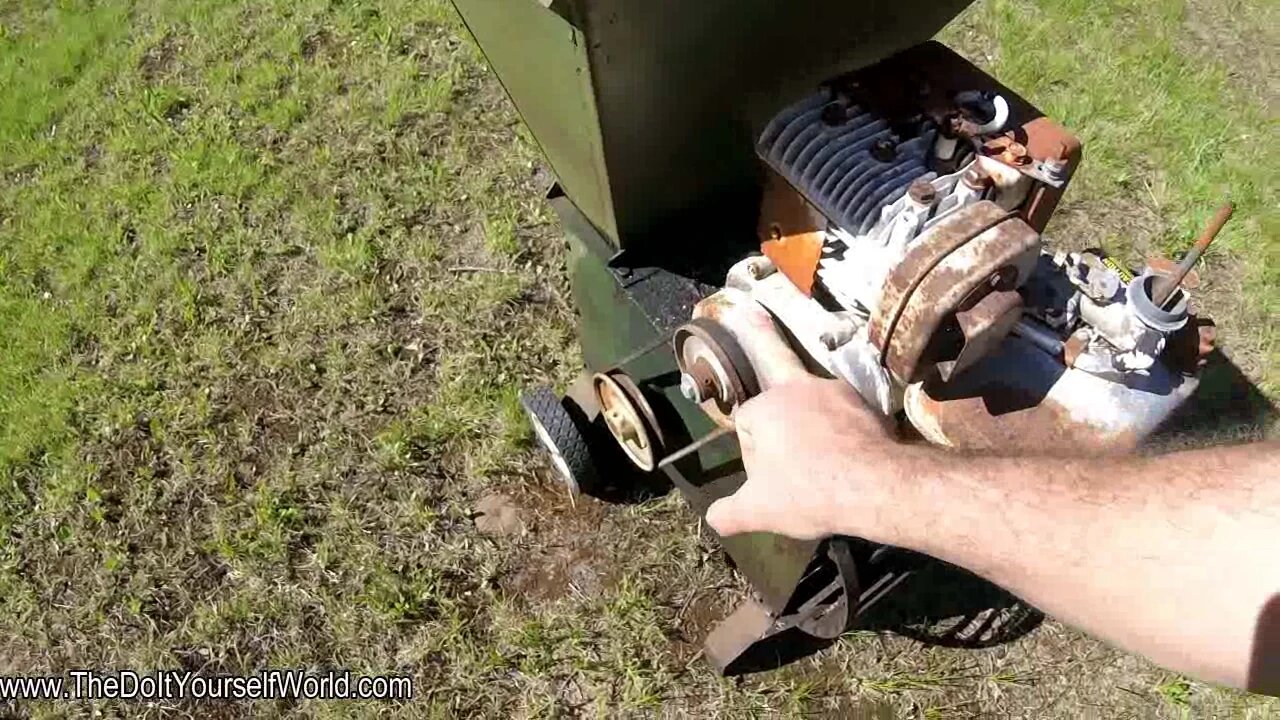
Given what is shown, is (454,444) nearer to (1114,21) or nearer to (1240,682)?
(1240,682)

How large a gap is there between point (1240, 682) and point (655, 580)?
1.28 meters

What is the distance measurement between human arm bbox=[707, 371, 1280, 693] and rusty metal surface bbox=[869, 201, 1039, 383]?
0.11 meters

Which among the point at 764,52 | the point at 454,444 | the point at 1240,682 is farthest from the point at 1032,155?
the point at 454,444

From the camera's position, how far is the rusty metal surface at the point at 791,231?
129cm

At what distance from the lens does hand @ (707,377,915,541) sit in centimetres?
103

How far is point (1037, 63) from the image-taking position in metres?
2.85

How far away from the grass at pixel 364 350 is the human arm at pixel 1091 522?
1.01 m

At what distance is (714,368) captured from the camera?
4.11 feet

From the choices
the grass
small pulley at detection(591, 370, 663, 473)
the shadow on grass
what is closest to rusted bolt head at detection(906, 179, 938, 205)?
small pulley at detection(591, 370, 663, 473)

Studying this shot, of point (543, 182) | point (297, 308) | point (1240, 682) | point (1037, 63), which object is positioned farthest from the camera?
point (1037, 63)

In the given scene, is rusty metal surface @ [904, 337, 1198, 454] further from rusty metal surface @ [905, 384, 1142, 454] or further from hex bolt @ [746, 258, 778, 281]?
hex bolt @ [746, 258, 778, 281]

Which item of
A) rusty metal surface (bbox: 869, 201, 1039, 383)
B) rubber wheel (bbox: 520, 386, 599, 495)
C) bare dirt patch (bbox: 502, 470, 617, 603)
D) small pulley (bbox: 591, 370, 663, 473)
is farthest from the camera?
bare dirt patch (bbox: 502, 470, 617, 603)

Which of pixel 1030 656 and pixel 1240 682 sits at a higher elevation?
pixel 1240 682

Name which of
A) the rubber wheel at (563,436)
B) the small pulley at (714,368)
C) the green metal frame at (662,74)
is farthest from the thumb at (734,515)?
the rubber wheel at (563,436)
